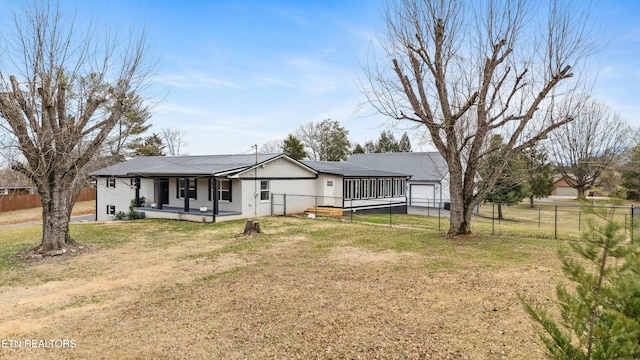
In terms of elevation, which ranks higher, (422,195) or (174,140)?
(174,140)

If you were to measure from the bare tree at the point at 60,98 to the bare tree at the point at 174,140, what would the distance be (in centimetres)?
4381

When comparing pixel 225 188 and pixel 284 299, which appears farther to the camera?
pixel 225 188

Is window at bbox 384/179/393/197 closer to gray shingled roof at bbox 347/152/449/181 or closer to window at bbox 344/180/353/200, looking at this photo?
window at bbox 344/180/353/200

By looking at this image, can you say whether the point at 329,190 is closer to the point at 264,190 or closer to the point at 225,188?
the point at 264,190

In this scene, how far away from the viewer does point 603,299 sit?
2.40 meters

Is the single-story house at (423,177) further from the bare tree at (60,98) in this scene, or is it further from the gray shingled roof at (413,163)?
the bare tree at (60,98)

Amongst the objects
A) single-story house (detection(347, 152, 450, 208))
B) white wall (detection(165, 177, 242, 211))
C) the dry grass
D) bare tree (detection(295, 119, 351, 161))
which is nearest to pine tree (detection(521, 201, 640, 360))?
white wall (detection(165, 177, 242, 211))

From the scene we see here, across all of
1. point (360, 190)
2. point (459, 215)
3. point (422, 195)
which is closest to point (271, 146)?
point (422, 195)

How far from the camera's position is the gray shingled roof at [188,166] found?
18.8 meters

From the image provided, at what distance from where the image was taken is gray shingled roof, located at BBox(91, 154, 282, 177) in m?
18.8

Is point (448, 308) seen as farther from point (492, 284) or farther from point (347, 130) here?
point (347, 130)

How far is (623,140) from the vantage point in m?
33.0

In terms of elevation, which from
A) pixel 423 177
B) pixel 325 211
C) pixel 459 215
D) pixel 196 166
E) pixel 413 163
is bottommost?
pixel 325 211

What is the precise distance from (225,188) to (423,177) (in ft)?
52.6
